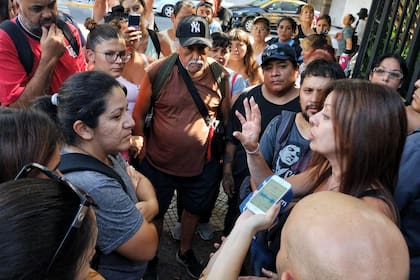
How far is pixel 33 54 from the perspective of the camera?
86.9 inches

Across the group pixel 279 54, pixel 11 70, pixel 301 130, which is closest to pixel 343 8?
pixel 279 54

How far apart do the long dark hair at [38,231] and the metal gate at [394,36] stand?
3094 mm

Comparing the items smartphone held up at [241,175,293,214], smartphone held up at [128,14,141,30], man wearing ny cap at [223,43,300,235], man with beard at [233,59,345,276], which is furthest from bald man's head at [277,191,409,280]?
smartphone held up at [128,14,141,30]

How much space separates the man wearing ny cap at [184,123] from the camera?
2650mm

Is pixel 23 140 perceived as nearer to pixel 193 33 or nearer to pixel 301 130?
pixel 301 130

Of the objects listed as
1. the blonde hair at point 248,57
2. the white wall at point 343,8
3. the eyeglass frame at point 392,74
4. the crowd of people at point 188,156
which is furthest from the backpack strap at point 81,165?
the white wall at point 343,8

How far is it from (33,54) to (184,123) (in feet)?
3.54

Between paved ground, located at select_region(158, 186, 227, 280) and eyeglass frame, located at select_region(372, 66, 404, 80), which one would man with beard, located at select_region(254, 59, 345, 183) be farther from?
paved ground, located at select_region(158, 186, 227, 280)

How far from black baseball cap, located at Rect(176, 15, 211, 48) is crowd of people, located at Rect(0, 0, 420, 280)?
0.04 ft

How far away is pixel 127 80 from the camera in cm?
291

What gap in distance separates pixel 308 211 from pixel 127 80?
2293 millimetres

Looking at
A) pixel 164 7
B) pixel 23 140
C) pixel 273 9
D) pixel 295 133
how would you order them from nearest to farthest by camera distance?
pixel 23 140
pixel 295 133
pixel 273 9
pixel 164 7

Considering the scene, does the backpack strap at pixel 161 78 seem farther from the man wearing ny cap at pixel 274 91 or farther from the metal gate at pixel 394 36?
the metal gate at pixel 394 36

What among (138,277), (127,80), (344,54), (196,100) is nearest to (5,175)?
(138,277)
